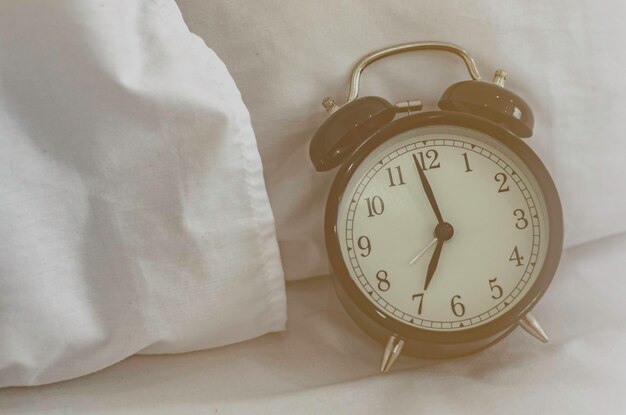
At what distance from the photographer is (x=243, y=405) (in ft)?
2.62

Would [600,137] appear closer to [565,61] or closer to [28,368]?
[565,61]

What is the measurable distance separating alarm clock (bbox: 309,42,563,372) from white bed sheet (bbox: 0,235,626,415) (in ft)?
0.13

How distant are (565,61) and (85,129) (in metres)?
0.58

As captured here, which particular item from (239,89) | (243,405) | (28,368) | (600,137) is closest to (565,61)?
(600,137)

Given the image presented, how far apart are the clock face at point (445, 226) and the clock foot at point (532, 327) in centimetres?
3

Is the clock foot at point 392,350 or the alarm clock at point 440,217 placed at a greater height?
the alarm clock at point 440,217

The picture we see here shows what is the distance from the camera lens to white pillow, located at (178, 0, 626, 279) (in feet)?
2.81

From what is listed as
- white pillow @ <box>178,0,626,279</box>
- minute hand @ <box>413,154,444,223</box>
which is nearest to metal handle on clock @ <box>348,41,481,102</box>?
white pillow @ <box>178,0,626,279</box>

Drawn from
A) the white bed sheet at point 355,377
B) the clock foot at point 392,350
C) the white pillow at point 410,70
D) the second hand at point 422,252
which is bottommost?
the white bed sheet at point 355,377

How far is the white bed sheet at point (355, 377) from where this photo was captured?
2.59 ft

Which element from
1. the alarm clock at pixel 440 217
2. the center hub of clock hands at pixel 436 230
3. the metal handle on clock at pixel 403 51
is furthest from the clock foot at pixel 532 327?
the metal handle on clock at pixel 403 51

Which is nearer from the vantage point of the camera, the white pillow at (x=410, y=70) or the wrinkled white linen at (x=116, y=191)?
the wrinkled white linen at (x=116, y=191)

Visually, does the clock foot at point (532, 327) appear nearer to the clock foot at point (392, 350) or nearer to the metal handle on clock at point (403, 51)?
the clock foot at point (392, 350)

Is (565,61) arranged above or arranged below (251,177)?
above
